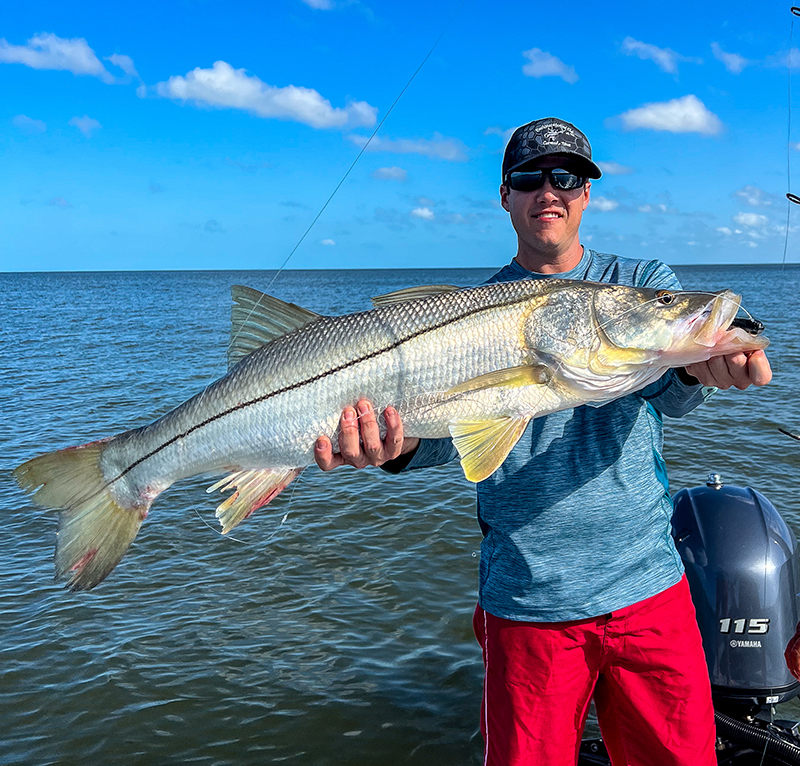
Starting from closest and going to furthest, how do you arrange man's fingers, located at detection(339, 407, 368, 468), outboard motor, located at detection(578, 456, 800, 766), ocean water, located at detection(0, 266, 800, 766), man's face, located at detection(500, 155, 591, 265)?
man's fingers, located at detection(339, 407, 368, 468) < man's face, located at detection(500, 155, 591, 265) < outboard motor, located at detection(578, 456, 800, 766) < ocean water, located at detection(0, 266, 800, 766)

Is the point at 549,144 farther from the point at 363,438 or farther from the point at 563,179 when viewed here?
the point at 363,438

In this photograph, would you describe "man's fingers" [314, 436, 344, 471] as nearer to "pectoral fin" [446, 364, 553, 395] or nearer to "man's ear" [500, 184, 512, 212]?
"pectoral fin" [446, 364, 553, 395]

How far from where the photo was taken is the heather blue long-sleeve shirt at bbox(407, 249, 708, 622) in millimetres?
3002

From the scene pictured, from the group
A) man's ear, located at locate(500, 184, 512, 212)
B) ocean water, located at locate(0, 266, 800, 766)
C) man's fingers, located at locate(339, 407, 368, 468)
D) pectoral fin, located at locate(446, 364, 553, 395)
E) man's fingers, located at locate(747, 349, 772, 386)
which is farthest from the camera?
ocean water, located at locate(0, 266, 800, 766)

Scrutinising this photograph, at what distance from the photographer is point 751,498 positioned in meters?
3.98

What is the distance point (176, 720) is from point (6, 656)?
196 cm

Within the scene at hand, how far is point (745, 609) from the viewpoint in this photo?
358 centimetres

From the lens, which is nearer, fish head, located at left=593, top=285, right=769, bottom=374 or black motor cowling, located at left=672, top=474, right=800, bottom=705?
fish head, located at left=593, top=285, right=769, bottom=374

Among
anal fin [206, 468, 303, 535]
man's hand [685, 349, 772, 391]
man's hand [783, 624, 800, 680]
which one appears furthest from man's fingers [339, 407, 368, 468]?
man's hand [783, 624, 800, 680]

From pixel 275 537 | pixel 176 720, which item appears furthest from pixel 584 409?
pixel 275 537

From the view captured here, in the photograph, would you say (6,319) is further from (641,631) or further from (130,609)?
(641,631)

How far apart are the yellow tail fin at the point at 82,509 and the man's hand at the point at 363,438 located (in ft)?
3.08

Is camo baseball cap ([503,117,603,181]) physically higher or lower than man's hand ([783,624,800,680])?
higher

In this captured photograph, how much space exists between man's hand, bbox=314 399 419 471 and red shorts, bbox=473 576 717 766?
38.9 inches
